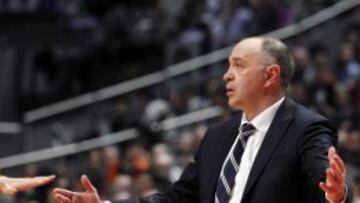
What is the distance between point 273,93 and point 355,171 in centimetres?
453

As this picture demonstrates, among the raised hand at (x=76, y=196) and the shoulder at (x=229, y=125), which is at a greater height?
the raised hand at (x=76, y=196)

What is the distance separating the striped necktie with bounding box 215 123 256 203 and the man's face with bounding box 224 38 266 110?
0.35 feet

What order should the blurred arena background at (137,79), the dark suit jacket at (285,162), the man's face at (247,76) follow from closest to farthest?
the dark suit jacket at (285,162), the man's face at (247,76), the blurred arena background at (137,79)

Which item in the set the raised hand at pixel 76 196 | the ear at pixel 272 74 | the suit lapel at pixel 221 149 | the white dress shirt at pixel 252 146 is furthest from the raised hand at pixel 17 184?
the ear at pixel 272 74

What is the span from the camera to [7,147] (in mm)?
13703

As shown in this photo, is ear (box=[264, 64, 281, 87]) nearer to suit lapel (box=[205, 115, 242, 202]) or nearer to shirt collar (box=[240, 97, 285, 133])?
shirt collar (box=[240, 97, 285, 133])

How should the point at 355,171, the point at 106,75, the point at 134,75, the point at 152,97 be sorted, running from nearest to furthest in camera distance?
the point at 355,171
the point at 152,97
the point at 134,75
the point at 106,75

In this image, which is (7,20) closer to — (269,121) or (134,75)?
(134,75)

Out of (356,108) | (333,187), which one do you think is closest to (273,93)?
(333,187)

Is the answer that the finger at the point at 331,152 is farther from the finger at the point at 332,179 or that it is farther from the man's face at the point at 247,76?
the man's face at the point at 247,76

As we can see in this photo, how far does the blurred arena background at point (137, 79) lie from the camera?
36.9 ft

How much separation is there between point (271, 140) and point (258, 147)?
8cm

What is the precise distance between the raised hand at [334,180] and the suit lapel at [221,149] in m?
0.73

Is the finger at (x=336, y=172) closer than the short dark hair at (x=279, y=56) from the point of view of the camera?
Yes
